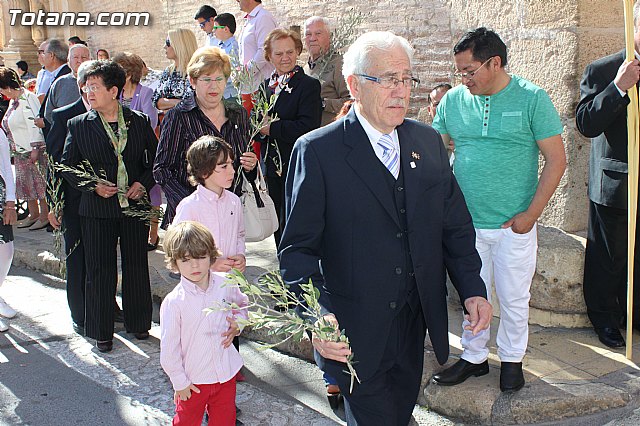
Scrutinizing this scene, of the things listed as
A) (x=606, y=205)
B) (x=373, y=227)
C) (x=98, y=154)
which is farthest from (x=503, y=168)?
(x=98, y=154)

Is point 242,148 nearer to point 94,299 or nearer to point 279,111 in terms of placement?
point 279,111

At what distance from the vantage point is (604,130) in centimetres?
461

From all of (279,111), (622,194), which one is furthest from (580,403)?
(279,111)

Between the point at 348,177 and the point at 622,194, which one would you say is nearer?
the point at 348,177

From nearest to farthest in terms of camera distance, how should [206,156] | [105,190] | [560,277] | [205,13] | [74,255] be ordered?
[206,156] < [560,277] < [105,190] < [74,255] < [205,13]

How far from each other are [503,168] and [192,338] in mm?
1872

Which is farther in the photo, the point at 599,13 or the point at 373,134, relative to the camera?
the point at 599,13

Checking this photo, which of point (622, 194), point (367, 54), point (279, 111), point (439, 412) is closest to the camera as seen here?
point (367, 54)

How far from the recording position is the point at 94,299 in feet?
17.7

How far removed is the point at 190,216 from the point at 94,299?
1605mm

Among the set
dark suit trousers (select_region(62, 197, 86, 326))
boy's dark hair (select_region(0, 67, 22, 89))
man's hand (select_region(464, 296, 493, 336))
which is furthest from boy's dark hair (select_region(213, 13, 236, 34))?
man's hand (select_region(464, 296, 493, 336))

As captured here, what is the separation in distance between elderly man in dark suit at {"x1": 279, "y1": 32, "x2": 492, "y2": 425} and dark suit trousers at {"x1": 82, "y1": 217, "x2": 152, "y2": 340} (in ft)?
8.59

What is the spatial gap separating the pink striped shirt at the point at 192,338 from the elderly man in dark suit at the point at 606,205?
2.44m

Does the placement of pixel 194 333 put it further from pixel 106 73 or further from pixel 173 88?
pixel 173 88
